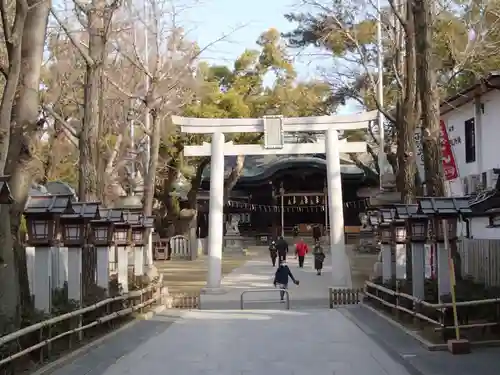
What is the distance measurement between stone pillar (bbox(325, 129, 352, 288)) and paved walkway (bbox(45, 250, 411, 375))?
5816mm

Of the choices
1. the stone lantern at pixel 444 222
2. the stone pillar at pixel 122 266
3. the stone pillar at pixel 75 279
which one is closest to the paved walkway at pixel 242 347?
the stone pillar at pixel 75 279

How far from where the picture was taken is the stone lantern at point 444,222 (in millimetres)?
11953

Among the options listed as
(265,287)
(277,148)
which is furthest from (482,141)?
(265,287)

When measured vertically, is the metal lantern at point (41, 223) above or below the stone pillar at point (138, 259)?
above

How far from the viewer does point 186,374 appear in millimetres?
9742

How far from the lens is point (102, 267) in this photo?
1467 cm

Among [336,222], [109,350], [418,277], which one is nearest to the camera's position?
[109,350]

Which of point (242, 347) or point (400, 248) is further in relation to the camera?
point (400, 248)

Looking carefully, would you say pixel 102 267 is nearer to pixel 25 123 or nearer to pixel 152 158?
pixel 25 123

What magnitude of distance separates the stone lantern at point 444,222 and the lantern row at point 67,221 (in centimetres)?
611

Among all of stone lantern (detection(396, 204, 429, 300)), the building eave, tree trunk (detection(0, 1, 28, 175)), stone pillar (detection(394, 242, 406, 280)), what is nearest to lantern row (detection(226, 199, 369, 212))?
the building eave

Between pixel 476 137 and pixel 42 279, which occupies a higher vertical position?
pixel 476 137

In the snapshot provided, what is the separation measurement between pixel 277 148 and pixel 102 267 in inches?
482

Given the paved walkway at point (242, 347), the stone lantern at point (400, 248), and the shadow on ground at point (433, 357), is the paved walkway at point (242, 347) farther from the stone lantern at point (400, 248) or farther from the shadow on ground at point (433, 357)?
the stone lantern at point (400, 248)
